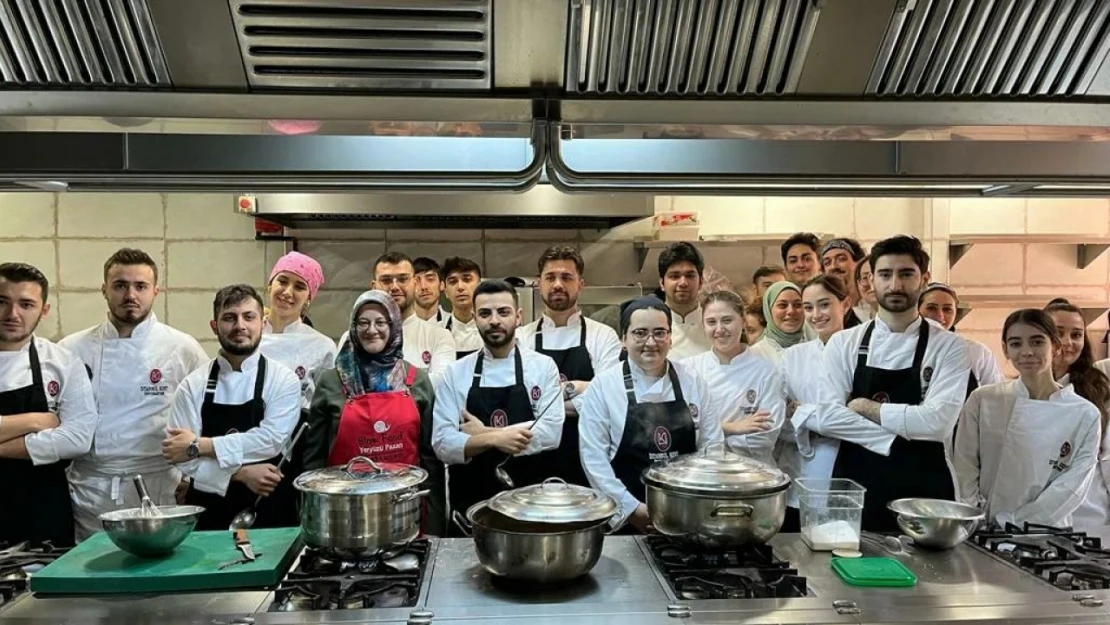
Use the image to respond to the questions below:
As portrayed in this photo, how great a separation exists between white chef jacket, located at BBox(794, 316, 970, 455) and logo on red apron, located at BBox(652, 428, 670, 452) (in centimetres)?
57

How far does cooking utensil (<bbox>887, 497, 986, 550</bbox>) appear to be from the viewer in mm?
1724

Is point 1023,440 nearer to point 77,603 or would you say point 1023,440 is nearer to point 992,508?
point 992,508

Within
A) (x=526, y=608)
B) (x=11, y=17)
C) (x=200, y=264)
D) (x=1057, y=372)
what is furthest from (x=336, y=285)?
(x=1057, y=372)

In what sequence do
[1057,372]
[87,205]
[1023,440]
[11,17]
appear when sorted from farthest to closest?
[87,205] → [1057,372] → [1023,440] → [11,17]

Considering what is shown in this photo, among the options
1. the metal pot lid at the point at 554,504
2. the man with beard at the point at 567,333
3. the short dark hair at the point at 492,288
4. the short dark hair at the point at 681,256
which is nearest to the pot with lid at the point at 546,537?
the metal pot lid at the point at 554,504

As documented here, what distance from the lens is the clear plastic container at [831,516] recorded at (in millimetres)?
1768

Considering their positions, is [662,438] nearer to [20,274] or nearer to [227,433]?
[227,433]

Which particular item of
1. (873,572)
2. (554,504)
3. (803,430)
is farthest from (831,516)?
(803,430)

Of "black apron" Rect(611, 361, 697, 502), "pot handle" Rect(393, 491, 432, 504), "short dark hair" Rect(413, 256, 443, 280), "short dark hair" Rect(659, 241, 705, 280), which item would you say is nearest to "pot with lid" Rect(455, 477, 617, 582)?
"pot handle" Rect(393, 491, 432, 504)

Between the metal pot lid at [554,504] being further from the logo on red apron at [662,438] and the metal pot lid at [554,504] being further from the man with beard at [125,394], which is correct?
the man with beard at [125,394]

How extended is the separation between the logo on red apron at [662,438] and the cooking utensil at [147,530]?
131cm

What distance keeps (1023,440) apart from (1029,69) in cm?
138

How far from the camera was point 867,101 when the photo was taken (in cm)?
168

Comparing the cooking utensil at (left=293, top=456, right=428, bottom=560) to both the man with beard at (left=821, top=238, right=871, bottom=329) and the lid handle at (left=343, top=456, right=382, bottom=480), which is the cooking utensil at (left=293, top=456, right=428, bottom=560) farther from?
the man with beard at (left=821, top=238, right=871, bottom=329)
